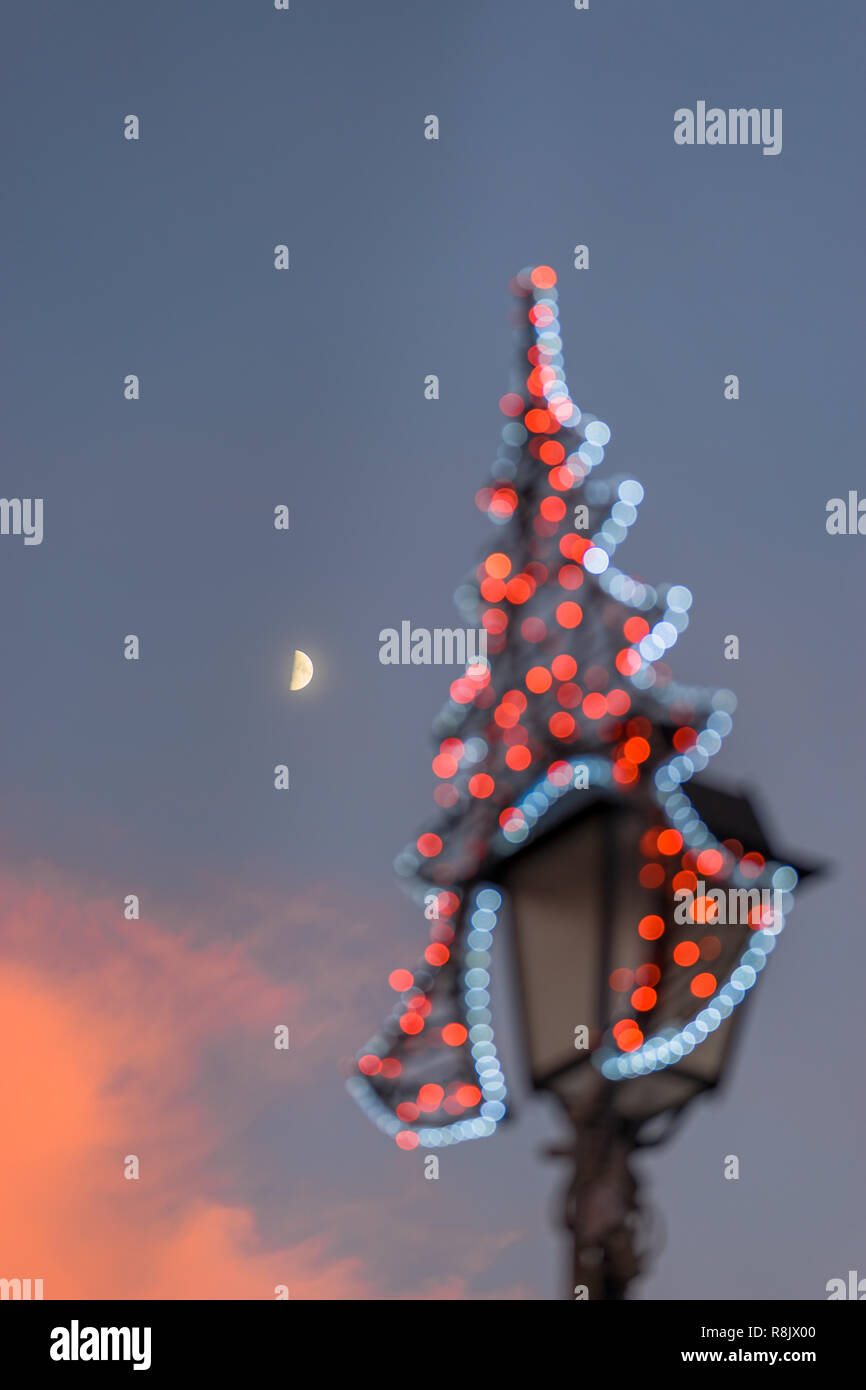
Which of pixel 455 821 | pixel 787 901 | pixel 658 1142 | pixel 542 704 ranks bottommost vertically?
pixel 658 1142

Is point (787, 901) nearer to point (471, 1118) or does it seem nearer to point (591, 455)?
point (471, 1118)

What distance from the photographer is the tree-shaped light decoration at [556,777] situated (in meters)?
6.15

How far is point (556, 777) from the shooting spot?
6590 mm

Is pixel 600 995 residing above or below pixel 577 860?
below

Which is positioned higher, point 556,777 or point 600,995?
point 556,777

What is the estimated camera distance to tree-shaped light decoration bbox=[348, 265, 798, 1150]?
615 centimetres
